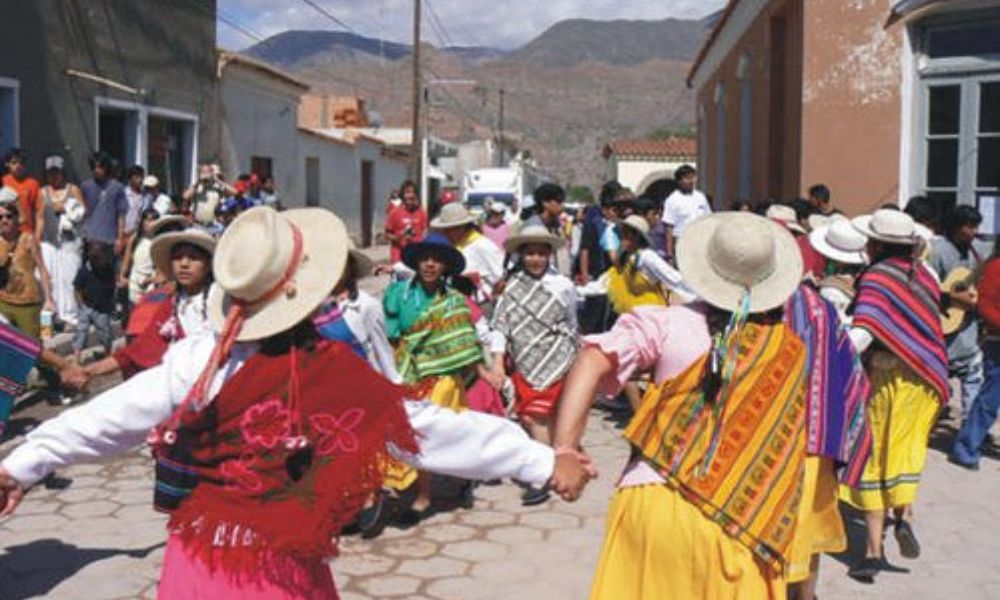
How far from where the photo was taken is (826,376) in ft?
11.7

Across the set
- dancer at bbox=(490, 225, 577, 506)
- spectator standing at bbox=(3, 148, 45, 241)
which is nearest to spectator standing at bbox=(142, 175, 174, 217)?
spectator standing at bbox=(3, 148, 45, 241)

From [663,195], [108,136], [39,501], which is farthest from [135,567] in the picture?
[108,136]

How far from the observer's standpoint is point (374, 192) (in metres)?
33.6

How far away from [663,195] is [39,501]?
8.18 metres

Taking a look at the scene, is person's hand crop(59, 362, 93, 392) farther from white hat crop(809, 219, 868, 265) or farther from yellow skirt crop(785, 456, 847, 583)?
white hat crop(809, 219, 868, 265)

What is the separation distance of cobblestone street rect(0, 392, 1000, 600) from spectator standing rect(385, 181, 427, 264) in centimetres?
582

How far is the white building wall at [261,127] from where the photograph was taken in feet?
65.6

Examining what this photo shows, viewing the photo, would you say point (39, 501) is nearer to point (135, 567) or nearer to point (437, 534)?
point (135, 567)

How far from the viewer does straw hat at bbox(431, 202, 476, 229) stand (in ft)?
26.5

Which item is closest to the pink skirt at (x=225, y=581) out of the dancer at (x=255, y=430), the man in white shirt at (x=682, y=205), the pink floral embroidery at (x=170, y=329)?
the dancer at (x=255, y=430)

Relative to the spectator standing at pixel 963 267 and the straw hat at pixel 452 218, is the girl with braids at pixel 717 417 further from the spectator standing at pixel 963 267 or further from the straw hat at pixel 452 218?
the spectator standing at pixel 963 267

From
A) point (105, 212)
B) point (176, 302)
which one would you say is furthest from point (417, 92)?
point (176, 302)

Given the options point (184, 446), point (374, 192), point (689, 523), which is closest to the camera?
point (184, 446)

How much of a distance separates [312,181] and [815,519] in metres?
24.1
